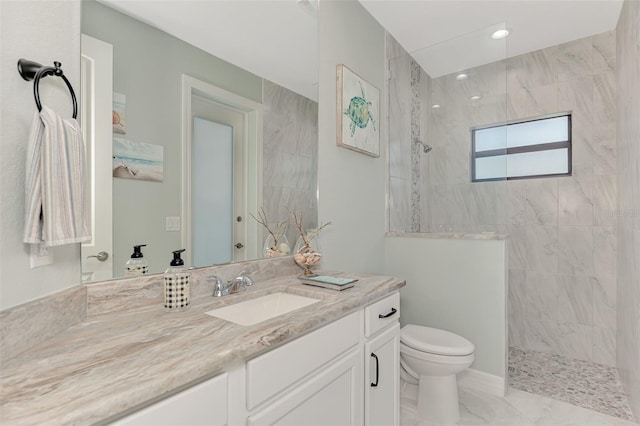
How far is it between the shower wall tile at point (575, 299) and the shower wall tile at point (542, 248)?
0.45 feet

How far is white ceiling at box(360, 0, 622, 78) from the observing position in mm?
2277

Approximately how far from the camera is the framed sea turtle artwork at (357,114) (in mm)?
2016

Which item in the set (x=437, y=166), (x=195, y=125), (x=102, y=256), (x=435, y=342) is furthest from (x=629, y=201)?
(x=102, y=256)

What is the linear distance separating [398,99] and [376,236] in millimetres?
1172

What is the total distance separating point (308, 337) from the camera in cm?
100

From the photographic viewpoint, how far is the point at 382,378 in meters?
1.45

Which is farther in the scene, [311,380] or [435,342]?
[435,342]

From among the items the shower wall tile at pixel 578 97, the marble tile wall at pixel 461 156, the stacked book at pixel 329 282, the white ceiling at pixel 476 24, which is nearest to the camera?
the stacked book at pixel 329 282

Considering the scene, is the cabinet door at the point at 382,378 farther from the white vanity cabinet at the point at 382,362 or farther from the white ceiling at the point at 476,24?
the white ceiling at the point at 476,24

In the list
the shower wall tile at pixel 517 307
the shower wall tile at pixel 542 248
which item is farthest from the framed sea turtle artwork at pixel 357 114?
the shower wall tile at pixel 517 307

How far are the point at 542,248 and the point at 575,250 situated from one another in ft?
0.77

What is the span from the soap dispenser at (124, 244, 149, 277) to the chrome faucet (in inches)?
9.7

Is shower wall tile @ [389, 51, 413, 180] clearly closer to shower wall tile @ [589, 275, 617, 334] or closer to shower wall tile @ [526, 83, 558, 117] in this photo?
shower wall tile @ [526, 83, 558, 117]

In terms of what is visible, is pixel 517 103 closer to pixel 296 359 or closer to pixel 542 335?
pixel 542 335
